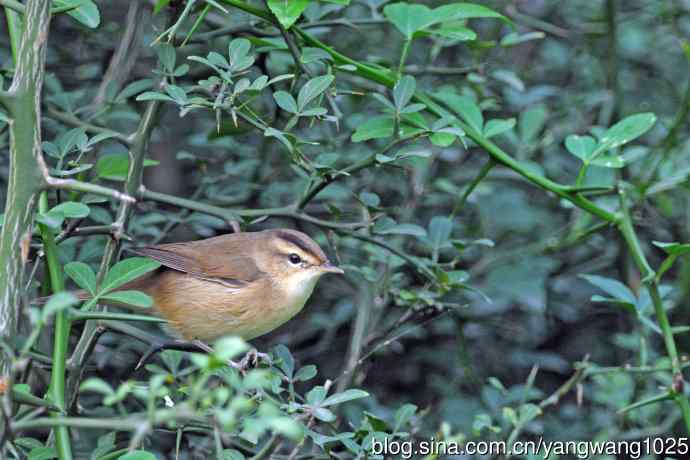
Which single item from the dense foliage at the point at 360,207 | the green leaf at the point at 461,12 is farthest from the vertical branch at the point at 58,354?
the green leaf at the point at 461,12

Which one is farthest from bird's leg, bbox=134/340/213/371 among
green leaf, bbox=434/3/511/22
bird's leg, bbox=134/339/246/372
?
green leaf, bbox=434/3/511/22

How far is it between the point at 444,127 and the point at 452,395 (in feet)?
6.55

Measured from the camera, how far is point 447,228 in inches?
134

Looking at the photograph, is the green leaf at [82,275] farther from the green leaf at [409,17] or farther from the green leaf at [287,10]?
the green leaf at [409,17]

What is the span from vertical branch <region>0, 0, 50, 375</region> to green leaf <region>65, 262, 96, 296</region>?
36cm

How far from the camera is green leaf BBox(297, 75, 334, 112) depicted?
2.64 meters

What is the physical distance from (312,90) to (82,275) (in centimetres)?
81

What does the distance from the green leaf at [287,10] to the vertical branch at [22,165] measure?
2.47 feet

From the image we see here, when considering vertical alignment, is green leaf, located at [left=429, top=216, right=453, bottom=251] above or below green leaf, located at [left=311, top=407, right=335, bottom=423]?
below

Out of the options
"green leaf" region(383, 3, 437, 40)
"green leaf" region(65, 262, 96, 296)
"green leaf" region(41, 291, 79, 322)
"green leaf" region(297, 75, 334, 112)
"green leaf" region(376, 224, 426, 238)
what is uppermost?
"green leaf" region(41, 291, 79, 322)

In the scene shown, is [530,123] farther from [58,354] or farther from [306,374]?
[58,354]

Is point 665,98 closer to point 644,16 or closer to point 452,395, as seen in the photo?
point 644,16

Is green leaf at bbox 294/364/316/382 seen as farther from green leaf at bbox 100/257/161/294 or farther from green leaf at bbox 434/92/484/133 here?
green leaf at bbox 434/92/484/133

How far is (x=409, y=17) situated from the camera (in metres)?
2.97
